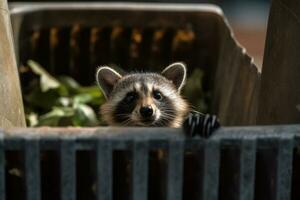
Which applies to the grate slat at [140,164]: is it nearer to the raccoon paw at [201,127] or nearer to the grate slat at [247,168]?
the raccoon paw at [201,127]

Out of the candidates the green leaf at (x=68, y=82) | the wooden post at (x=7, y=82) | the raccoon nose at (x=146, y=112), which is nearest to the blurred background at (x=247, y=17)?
the green leaf at (x=68, y=82)

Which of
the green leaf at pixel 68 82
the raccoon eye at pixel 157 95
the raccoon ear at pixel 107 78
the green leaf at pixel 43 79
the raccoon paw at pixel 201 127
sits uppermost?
the raccoon paw at pixel 201 127

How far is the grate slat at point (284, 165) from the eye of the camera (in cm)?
329

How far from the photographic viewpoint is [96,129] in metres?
3.30

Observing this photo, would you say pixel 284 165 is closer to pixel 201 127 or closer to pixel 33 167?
pixel 201 127

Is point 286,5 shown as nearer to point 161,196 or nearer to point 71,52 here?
point 161,196

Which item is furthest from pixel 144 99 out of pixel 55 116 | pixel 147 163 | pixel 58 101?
pixel 147 163

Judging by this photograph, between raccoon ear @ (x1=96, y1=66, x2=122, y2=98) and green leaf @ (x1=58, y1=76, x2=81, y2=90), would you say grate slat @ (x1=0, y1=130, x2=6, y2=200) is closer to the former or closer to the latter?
raccoon ear @ (x1=96, y1=66, x2=122, y2=98)

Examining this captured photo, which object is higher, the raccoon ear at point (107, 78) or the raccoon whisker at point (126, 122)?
the raccoon ear at point (107, 78)

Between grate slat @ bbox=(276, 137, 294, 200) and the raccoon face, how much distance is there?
1517 millimetres

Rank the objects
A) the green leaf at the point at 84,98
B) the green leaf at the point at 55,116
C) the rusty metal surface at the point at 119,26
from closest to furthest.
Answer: the green leaf at the point at 55,116
the green leaf at the point at 84,98
the rusty metal surface at the point at 119,26

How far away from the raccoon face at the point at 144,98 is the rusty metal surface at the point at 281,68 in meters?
0.79

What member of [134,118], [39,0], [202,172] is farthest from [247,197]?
[39,0]

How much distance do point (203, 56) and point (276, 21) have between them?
258 cm
